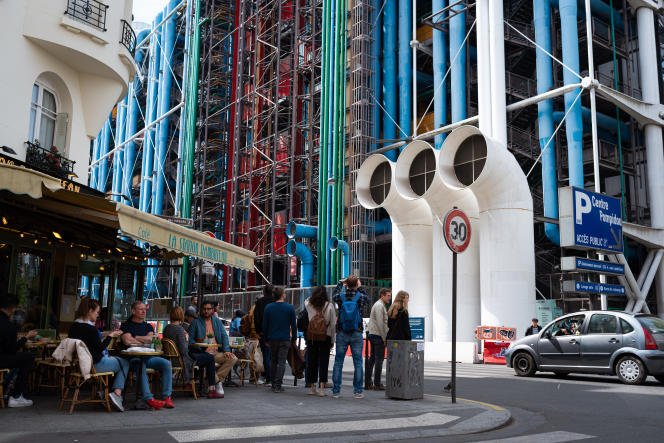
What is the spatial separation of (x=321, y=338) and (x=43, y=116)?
32.3 ft

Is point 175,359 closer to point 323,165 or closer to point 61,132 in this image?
point 61,132

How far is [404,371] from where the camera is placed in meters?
10.1

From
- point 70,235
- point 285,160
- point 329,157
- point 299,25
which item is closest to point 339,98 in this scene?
point 329,157

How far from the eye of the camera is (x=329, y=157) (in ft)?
105

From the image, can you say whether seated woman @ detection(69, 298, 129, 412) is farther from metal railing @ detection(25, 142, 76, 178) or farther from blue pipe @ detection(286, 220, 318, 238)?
blue pipe @ detection(286, 220, 318, 238)

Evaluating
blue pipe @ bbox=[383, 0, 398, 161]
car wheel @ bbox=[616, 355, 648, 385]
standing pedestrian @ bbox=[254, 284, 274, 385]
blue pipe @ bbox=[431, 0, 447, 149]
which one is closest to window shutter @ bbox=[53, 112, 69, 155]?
standing pedestrian @ bbox=[254, 284, 274, 385]

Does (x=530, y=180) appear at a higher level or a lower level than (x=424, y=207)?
higher

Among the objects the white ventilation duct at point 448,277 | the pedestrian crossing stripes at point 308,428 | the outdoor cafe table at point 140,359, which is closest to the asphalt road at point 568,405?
the pedestrian crossing stripes at point 308,428

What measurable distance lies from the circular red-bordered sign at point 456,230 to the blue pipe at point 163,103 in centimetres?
3657

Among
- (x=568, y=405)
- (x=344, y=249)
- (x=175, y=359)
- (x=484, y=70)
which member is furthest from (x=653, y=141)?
(x=175, y=359)

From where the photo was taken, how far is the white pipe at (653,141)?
1061 inches

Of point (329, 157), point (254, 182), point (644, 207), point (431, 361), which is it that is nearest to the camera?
point (431, 361)

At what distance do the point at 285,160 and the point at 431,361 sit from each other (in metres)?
17.2

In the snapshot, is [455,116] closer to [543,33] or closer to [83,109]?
[543,33]
